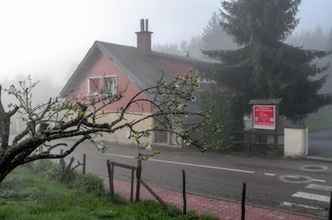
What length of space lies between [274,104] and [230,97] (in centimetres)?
282

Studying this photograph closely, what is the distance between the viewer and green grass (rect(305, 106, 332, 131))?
42819 millimetres

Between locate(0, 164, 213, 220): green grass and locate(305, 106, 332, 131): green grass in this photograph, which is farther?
locate(305, 106, 332, 131): green grass

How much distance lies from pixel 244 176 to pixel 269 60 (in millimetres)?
9332

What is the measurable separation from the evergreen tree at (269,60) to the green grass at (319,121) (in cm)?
1883

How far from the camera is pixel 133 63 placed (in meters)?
29.9

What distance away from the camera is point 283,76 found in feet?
76.6

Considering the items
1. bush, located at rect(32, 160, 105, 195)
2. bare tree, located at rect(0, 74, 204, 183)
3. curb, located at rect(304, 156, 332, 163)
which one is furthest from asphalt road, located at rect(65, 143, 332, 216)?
bare tree, located at rect(0, 74, 204, 183)

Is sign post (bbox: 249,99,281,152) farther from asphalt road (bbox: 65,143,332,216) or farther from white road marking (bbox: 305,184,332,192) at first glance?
white road marking (bbox: 305,184,332,192)

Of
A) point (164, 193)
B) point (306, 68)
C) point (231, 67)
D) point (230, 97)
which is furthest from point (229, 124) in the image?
point (164, 193)

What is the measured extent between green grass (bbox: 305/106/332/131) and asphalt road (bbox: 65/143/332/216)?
23878 millimetres

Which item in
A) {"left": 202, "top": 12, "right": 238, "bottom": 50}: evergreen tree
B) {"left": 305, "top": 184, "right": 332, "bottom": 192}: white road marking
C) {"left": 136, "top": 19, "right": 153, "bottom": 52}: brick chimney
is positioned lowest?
{"left": 305, "top": 184, "right": 332, "bottom": 192}: white road marking

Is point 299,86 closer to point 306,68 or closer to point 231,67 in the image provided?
point 306,68

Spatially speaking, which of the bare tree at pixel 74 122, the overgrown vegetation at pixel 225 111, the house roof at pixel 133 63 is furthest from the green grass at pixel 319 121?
the bare tree at pixel 74 122

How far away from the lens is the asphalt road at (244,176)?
39.9ft
